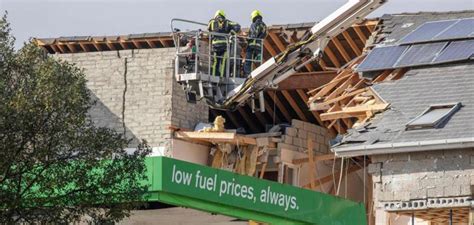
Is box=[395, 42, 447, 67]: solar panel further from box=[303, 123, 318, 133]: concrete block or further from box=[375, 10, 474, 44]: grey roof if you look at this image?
box=[303, 123, 318, 133]: concrete block

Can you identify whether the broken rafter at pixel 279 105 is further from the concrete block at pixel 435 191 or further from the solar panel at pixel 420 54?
the concrete block at pixel 435 191

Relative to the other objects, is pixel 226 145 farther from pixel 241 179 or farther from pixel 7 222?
pixel 7 222

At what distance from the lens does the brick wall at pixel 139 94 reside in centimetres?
4944

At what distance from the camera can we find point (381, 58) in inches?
1837

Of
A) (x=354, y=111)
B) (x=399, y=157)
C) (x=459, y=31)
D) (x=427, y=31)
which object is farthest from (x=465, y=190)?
(x=427, y=31)

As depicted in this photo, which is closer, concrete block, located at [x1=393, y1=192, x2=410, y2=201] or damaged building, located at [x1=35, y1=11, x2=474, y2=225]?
concrete block, located at [x1=393, y1=192, x2=410, y2=201]

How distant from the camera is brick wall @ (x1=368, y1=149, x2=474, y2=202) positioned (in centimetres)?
4131

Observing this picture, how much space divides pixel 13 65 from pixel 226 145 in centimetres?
1512

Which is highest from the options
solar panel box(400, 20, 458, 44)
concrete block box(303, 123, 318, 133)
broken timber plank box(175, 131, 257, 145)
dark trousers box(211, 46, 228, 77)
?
solar panel box(400, 20, 458, 44)

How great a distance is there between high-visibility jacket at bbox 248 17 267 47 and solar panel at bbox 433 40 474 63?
4538 millimetres

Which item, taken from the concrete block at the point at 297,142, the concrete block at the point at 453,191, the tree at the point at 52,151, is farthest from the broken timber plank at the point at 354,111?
the tree at the point at 52,151

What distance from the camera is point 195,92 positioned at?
152ft

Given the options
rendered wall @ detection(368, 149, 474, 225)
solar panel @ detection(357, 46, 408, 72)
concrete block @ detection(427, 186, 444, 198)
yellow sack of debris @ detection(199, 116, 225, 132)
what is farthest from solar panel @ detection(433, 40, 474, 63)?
yellow sack of debris @ detection(199, 116, 225, 132)

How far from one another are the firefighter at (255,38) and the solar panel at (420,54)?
3.59 m
